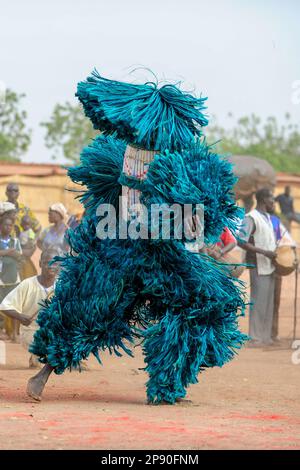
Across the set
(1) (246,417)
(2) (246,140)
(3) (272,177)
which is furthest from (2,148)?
(1) (246,417)

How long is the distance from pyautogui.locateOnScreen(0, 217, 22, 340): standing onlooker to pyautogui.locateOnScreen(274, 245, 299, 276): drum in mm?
3082

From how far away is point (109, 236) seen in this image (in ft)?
25.7

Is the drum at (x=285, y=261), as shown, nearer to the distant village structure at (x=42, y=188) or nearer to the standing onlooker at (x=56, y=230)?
the standing onlooker at (x=56, y=230)

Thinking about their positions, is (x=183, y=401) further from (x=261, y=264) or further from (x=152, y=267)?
(x=261, y=264)

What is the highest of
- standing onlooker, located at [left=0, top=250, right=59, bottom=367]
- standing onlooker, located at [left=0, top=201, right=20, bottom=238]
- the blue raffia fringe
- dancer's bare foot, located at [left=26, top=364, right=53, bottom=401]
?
the blue raffia fringe

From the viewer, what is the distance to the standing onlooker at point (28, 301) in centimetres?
Answer: 1066

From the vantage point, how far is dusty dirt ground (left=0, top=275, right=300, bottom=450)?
6.26 meters

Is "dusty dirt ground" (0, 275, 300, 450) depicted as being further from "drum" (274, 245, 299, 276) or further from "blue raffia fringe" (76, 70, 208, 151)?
"drum" (274, 245, 299, 276)

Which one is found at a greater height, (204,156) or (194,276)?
(204,156)

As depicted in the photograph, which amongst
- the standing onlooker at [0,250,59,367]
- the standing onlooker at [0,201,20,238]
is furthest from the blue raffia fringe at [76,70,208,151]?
the standing onlooker at [0,201,20,238]

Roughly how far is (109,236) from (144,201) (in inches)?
13.7

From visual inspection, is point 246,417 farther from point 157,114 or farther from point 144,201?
point 157,114
